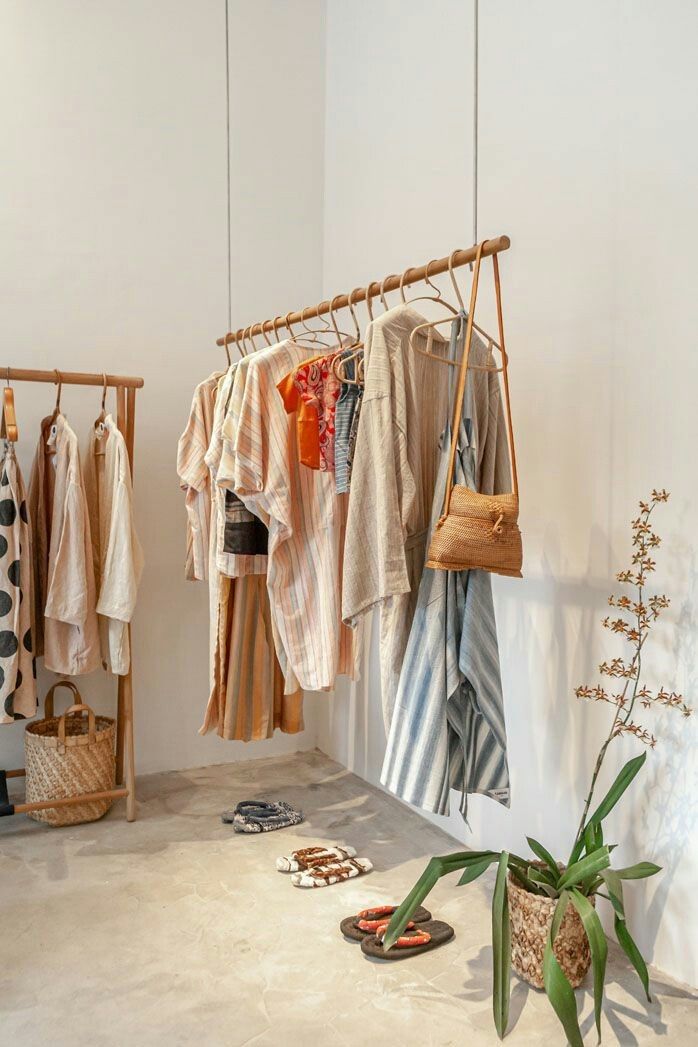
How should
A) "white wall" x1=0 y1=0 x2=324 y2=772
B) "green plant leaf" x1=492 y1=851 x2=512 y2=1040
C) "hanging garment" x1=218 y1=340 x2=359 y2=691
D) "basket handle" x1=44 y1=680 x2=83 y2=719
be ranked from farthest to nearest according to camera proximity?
1. "white wall" x1=0 y1=0 x2=324 y2=772
2. "basket handle" x1=44 y1=680 x2=83 y2=719
3. "hanging garment" x1=218 y1=340 x2=359 y2=691
4. "green plant leaf" x1=492 y1=851 x2=512 y2=1040

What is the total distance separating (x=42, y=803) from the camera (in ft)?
9.33

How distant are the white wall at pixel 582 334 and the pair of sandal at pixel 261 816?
551mm

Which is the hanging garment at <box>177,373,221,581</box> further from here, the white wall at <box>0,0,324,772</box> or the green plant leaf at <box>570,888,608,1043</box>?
the green plant leaf at <box>570,888,608,1043</box>

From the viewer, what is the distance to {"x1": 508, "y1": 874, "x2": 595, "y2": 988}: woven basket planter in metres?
1.97

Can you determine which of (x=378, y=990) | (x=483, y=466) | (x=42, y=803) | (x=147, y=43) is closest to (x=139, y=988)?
(x=378, y=990)

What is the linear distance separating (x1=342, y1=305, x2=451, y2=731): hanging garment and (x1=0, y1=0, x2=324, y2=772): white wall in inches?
65.9

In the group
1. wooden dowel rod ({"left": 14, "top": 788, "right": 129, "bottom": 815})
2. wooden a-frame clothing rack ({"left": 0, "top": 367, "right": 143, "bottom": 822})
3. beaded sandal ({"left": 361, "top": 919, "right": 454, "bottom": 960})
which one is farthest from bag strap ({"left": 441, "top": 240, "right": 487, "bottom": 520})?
wooden dowel rod ({"left": 14, "top": 788, "right": 129, "bottom": 815})

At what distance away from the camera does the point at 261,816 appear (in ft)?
9.84

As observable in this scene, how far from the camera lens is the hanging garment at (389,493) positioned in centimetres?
197

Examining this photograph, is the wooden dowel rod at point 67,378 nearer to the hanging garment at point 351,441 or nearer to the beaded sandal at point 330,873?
the hanging garment at point 351,441

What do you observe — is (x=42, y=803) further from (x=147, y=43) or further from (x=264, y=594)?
(x=147, y=43)

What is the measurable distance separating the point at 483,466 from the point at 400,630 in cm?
44

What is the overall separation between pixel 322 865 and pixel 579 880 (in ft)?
3.15

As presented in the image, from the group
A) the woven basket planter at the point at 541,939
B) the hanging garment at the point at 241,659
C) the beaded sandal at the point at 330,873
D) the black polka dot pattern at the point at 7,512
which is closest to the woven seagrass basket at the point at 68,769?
the hanging garment at the point at 241,659
